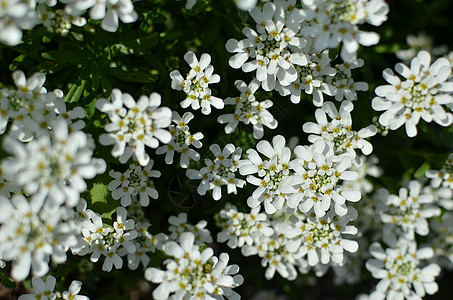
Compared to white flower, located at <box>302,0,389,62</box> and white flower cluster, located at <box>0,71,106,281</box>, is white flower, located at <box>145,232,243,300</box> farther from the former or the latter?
white flower, located at <box>302,0,389,62</box>

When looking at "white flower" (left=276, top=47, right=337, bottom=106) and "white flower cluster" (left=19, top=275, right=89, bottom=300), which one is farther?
"white flower" (left=276, top=47, right=337, bottom=106)

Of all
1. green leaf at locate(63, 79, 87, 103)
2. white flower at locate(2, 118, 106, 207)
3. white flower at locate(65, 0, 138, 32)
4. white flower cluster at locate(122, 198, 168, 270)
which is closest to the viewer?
white flower at locate(2, 118, 106, 207)

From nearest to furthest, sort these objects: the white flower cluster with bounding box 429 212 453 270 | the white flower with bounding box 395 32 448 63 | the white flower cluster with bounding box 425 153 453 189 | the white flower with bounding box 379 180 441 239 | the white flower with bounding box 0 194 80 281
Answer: the white flower with bounding box 0 194 80 281
the white flower cluster with bounding box 425 153 453 189
the white flower with bounding box 379 180 441 239
the white flower cluster with bounding box 429 212 453 270
the white flower with bounding box 395 32 448 63

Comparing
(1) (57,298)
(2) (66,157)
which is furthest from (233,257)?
(2) (66,157)

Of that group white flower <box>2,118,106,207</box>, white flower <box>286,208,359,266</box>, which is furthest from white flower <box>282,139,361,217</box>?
white flower <box>2,118,106,207</box>

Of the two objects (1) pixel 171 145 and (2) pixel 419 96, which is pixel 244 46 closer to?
(1) pixel 171 145

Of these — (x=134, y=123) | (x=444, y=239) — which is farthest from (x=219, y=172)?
(x=444, y=239)

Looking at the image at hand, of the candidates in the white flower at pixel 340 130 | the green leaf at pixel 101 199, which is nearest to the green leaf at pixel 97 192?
the green leaf at pixel 101 199
